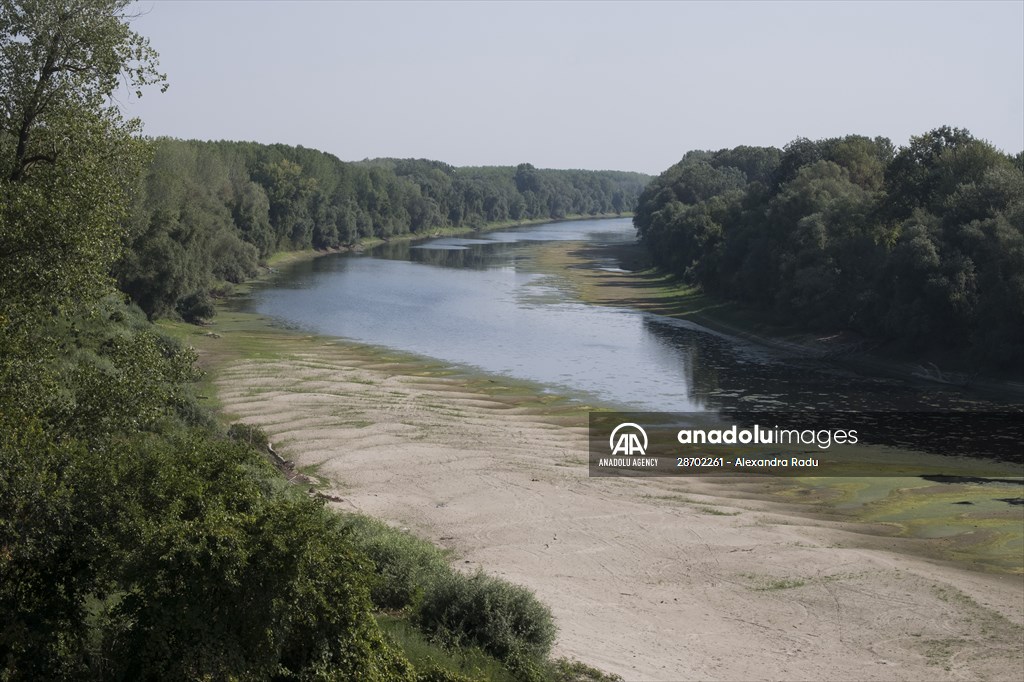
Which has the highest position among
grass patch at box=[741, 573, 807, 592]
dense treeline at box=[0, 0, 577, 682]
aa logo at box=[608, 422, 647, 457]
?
dense treeline at box=[0, 0, 577, 682]

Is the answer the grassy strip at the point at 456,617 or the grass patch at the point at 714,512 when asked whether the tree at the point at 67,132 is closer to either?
the grassy strip at the point at 456,617

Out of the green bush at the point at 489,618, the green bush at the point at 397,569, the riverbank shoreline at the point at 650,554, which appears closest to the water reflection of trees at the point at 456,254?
the riverbank shoreline at the point at 650,554

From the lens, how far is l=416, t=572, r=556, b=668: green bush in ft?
61.6

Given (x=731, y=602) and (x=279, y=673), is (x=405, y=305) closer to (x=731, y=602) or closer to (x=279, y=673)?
(x=731, y=602)

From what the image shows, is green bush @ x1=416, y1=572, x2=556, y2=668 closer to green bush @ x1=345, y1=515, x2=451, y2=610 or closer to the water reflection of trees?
green bush @ x1=345, y1=515, x2=451, y2=610

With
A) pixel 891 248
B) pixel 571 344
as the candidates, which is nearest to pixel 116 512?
pixel 571 344

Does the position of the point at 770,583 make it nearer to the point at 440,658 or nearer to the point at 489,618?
the point at 489,618

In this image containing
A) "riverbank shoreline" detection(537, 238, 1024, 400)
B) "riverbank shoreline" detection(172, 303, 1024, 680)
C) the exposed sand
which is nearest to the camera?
the exposed sand

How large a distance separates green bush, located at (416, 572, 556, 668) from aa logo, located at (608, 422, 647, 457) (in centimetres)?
2383

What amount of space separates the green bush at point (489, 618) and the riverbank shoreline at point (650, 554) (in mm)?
1778

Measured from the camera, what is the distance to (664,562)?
29.0 m

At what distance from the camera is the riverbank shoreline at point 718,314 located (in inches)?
2432

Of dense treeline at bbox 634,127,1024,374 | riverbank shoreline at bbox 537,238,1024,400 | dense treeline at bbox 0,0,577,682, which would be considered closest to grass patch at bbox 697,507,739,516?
dense treeline at bbox 0,0,577,682

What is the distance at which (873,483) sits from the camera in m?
39.2
